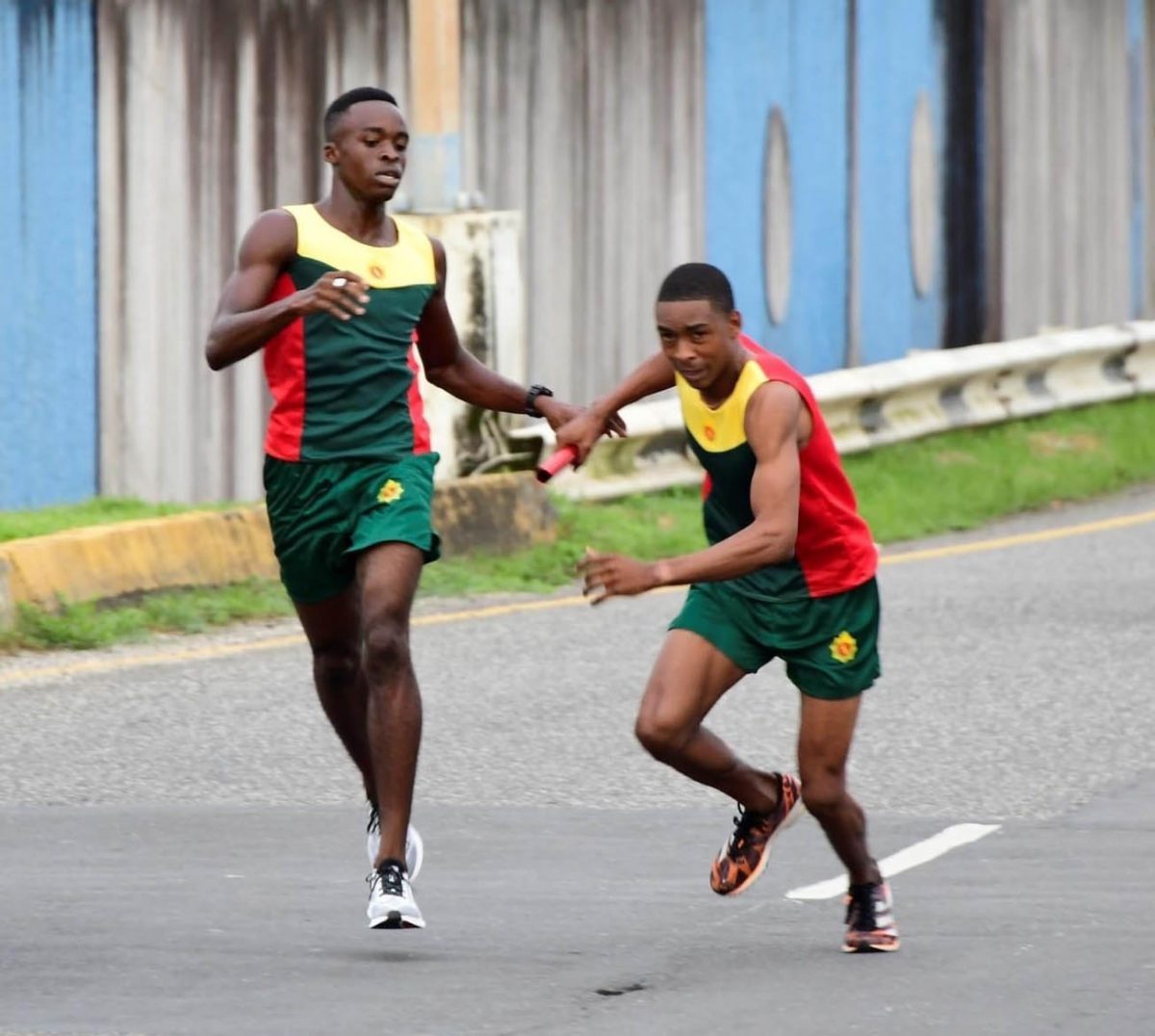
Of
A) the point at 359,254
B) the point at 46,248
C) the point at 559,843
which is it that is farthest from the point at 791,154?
the point at 359,254

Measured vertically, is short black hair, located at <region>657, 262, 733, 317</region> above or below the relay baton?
above

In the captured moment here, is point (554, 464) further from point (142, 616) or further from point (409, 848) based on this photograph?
point (142, 616)

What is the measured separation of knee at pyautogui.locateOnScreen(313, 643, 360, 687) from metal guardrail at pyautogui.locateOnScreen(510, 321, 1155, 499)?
6236mm

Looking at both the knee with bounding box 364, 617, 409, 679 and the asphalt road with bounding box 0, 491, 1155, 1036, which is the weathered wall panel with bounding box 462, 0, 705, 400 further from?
the knee with bounding box 364, 617, 409, 679

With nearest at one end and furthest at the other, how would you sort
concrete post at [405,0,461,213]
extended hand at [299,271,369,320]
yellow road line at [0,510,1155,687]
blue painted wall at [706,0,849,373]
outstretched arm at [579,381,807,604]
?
outstretched arm at [579,381,807,604] → extended hand at [299,271,369,320] → yellow road line at [0,510,1155,687] → concrete post at [405,0,461,213] → blue painted wall at [706,0,849,373]

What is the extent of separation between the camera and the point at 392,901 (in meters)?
6.42

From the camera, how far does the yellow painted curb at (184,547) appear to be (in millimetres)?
10555

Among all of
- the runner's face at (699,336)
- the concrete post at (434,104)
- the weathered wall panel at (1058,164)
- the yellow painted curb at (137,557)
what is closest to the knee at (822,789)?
the runner's face at (699,336)

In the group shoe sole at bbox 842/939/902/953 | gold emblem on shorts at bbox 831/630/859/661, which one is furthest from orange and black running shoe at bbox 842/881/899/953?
gold emblem on shorts at bbox 831/630/859/661

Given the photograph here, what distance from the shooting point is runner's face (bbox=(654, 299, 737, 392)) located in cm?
632

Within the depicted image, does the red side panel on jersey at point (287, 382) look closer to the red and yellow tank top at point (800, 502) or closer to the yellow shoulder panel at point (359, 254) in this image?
the yellow shoulder panel at point (359, 254)

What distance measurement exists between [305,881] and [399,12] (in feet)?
22.5

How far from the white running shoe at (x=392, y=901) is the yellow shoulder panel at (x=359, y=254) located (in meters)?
1.37

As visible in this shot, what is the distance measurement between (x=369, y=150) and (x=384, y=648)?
116 cm
